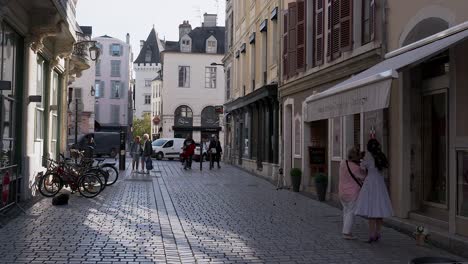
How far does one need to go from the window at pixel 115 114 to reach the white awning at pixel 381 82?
219 ft

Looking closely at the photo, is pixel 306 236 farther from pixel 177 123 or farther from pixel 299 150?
pixel 177 123

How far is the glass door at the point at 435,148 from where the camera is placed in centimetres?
997

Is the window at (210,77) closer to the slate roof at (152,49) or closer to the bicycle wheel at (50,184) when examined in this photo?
the slate roof at (152,49)

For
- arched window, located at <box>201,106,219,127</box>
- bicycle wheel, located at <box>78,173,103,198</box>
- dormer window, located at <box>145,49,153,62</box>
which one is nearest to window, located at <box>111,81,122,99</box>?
dormer window, located at <box>145,49,153,62</box>

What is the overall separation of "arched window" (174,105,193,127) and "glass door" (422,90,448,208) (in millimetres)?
51504

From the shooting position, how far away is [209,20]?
66.1 m

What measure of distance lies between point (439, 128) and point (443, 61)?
1134mm

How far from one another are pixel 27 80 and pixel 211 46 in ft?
164

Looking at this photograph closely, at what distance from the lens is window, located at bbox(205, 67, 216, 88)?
204 ft

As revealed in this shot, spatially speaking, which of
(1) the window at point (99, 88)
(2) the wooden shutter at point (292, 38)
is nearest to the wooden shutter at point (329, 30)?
(2) the wooden shutter at point (292, 38)

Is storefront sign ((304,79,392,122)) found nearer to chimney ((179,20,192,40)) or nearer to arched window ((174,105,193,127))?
arched window ((174,105,193,127))

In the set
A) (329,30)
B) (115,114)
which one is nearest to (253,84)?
(329,30)

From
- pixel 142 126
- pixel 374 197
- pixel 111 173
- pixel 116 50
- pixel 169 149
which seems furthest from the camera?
pixel 142 126

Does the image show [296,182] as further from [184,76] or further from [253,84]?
[184,76]
